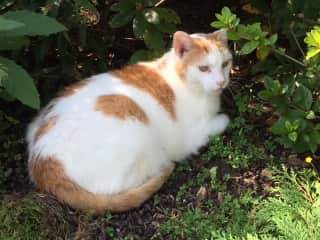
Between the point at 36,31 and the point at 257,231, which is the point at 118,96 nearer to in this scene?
the point at 36,31

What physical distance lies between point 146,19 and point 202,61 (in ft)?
1.26

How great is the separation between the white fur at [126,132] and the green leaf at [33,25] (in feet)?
1.73

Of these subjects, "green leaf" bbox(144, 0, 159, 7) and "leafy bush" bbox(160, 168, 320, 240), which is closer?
"leafy bush" bbox(160, 168, 320, 240)

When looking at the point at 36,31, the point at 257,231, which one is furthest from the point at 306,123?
the point at 36,31

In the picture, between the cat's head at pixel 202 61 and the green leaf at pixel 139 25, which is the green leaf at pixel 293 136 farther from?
the green leaf at pixel 139 25

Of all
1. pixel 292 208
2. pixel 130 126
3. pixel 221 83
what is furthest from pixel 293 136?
pixel 130 126

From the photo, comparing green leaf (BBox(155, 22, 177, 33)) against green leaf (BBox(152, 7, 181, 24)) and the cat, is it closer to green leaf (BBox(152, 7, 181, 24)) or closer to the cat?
green leaf (BBox(152, 7, 181, 24))

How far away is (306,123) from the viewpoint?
2.91 meters

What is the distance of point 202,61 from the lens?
3.25 m

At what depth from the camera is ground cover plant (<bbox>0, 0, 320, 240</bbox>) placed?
279 centimetres

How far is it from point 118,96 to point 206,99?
1.73 feet

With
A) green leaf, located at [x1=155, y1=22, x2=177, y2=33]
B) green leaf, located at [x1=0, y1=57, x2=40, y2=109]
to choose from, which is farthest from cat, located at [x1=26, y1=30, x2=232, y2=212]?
green leaf, located at [x1=0, y1=57, x2=40, y2=109]

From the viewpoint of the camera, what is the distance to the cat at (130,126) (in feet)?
9.68

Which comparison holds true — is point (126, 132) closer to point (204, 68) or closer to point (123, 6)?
point (204, 68)
